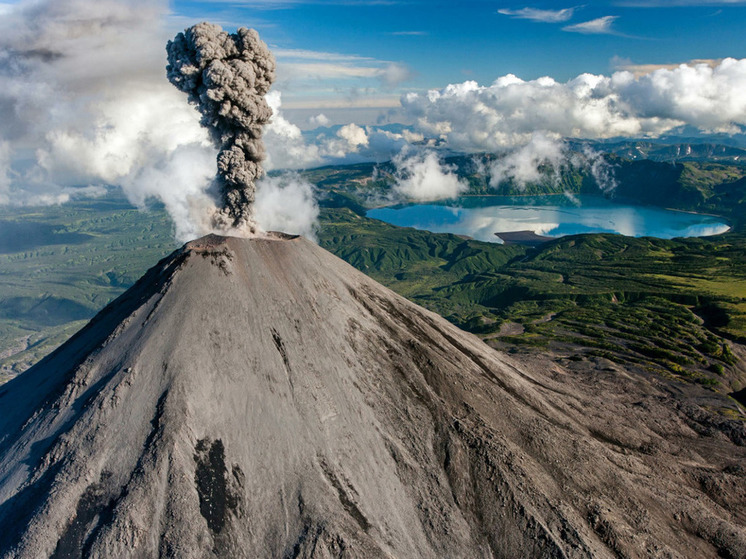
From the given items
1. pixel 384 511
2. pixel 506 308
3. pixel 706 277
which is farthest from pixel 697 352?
pixel 384 511

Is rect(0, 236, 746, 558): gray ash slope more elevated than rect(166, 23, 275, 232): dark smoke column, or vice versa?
rect(166, 23, 275, 232): dark smoke column

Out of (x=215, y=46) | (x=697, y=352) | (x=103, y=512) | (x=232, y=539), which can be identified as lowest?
(x=697, y=352)

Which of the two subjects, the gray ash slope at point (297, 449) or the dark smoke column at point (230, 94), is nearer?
the gray ash slope at point (297, 449)

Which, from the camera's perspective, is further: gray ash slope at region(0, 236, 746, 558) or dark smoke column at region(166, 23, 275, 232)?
dark smoke column at region(166, 23, 275, 232)

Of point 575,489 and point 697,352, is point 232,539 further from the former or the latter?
point 697,352

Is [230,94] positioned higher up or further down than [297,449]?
higher up
